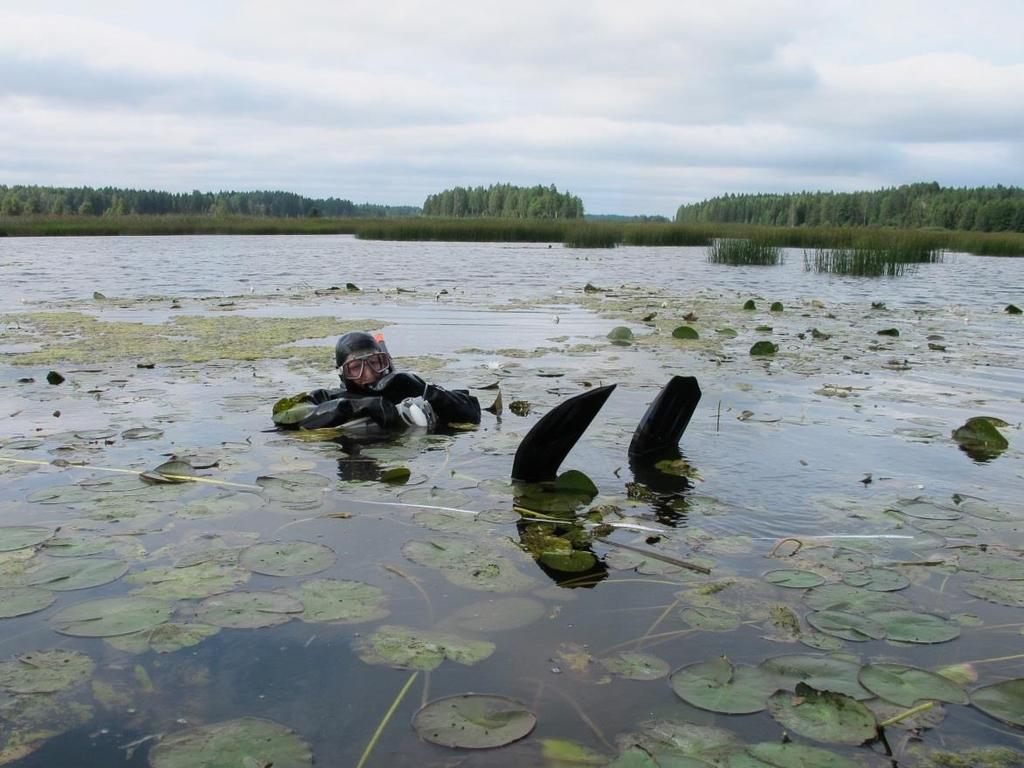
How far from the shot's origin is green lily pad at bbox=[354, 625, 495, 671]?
8.93ft

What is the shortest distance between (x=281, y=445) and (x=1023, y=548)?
13.7ft

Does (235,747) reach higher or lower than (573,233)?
lower

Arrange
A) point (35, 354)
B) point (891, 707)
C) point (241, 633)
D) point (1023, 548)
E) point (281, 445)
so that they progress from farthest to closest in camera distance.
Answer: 1. point (35, 354)
2. point (281, 445)
3. point (1023, 548)
4. point (241, 633)
5. point (891, 707)

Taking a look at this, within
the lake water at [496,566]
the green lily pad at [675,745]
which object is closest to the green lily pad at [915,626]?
the lake water at [496,566]

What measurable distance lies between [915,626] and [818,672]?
554 mm

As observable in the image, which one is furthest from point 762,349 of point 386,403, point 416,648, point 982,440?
point 416,648

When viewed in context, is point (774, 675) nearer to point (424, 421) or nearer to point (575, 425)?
point (575, 425)

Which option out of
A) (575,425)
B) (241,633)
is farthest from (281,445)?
(241,633)

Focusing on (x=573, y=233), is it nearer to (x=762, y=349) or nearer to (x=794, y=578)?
(x=762, y=349)

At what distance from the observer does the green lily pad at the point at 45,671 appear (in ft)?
8.32

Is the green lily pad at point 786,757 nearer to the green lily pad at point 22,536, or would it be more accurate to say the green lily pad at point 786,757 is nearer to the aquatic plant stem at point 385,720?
the aquatic plant stem at point 385,720

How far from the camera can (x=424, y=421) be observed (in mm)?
5977

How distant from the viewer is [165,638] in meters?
2.82

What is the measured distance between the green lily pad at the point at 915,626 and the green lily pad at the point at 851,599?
0.20 feet
